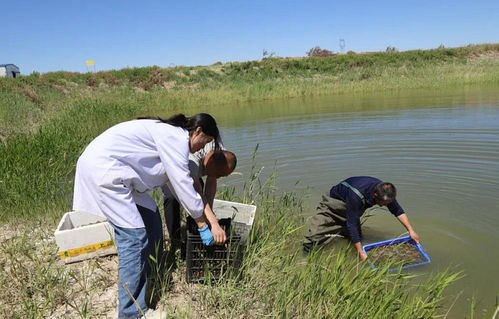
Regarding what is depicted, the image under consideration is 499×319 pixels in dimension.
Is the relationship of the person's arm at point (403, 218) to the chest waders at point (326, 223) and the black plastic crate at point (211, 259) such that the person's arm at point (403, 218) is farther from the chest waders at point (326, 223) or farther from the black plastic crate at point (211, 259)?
the black plastic crate at point (211, 259)

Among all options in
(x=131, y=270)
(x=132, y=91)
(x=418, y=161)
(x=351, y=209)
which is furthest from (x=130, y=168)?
(x=132, y=91)

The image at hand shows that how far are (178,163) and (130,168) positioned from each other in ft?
1.08

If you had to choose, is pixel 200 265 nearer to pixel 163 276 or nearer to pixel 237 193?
pixel 163 276

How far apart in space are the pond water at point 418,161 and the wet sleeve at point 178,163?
219 cm

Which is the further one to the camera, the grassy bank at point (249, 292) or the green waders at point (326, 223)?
the green waders at point (326, 223)

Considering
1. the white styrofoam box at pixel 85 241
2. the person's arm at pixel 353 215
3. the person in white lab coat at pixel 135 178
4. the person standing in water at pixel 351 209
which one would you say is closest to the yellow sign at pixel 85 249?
the white styrofoam box at pixel 85 241

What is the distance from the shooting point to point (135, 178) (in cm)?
268

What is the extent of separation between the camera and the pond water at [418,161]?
4.31 meters

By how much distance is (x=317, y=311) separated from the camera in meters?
2.64

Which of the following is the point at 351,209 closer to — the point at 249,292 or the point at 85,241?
the point at 249,292

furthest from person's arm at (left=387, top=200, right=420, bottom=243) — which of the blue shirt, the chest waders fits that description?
the chest waders

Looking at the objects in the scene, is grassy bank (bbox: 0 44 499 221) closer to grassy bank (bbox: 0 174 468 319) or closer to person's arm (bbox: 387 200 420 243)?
grassy bank (bbox: 0 174 468 319)

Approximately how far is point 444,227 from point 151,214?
11.5ft

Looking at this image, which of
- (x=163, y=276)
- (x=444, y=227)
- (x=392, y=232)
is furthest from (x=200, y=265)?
(x=444, y=227)
